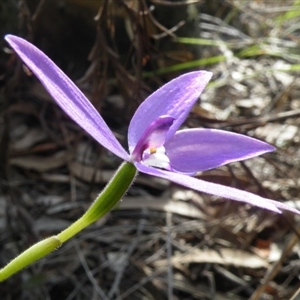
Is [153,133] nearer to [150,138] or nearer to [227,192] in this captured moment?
[150,138]

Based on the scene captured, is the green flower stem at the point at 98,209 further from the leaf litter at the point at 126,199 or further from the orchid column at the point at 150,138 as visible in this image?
the leaf litter at the point at 126,199

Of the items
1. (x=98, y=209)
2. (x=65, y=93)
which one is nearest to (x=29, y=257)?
(x=98, y=209)

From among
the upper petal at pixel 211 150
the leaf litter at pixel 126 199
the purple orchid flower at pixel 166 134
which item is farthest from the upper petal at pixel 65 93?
the leaf litter at pixel 126 199

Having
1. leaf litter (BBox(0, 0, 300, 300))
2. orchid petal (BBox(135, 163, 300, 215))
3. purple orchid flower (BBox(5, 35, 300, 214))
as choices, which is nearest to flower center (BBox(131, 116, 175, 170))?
purple orchid flower (BBox(5, 35, 300, 214))

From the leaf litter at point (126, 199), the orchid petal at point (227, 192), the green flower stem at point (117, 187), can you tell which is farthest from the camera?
the leaf litter at point (126, 199)

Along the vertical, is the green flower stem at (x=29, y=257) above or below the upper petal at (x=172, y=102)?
below

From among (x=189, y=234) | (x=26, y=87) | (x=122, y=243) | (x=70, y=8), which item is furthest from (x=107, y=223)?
(x=70, y=8)

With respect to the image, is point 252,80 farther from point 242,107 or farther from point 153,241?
point 153,241

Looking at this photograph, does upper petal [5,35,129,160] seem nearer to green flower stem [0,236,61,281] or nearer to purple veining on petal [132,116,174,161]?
purple veining on petal [132,116,174,161]
